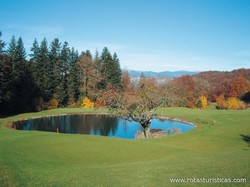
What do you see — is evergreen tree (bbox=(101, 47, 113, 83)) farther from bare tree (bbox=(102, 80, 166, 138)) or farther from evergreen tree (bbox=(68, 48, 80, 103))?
bare tree (bbox=(102, 80, 166, 138))

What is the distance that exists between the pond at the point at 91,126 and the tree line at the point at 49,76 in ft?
30.2

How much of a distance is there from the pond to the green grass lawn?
45.8ft

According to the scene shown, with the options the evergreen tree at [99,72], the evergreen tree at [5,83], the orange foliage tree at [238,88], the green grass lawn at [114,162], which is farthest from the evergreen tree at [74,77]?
the orange foliage tree at [238,88]

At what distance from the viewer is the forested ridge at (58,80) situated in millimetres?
55781

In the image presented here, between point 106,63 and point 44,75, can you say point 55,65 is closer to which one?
point 44,75

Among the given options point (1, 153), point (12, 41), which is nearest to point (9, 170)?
point (1, 153)

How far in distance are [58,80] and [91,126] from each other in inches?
1037

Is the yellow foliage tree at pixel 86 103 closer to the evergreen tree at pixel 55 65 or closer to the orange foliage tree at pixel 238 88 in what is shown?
the evergreen tree at pixel 55 65

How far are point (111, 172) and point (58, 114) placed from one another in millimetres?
47856

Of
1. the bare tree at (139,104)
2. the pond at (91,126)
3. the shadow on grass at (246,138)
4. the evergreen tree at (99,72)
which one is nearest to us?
the shadow on grass at (246,138)

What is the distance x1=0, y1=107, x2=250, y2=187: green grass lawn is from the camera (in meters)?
10.5

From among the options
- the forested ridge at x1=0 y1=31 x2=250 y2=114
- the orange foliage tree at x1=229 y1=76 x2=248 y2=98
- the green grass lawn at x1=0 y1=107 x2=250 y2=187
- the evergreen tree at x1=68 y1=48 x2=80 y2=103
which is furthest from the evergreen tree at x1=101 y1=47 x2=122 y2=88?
the green grass lawn at x1=0 y1=107 x2=250 y2=187

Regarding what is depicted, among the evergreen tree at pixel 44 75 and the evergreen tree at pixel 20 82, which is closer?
the evergreen tree at pixel 20 82

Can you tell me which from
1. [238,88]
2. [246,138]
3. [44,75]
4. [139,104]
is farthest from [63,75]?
[238,88]
